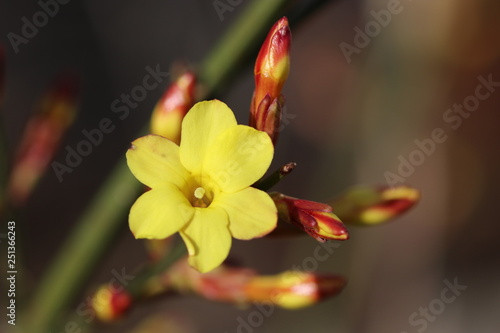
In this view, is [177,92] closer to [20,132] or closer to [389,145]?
[389,145]

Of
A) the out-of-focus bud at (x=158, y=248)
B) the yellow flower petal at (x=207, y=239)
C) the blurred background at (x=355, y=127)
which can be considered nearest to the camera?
the yellow flower petal at (x=207, y=239)

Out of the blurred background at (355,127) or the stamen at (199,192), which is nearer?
the stamen at (199,192)

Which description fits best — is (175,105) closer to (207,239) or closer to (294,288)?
(207,239)

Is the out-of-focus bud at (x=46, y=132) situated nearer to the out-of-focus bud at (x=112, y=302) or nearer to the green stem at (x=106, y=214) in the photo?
the green stem at (x=106, y=214)

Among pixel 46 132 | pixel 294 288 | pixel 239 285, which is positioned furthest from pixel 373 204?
pixel 46 132

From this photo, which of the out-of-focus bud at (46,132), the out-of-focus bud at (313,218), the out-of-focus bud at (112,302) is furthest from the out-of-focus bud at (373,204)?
the out-of-focus bud at (46,132)

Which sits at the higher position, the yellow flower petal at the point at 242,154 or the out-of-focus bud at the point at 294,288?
the yellow flower petal at the point at 242,154

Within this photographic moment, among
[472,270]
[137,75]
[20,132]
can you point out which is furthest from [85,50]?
[472,270]
